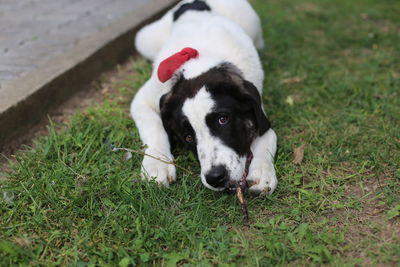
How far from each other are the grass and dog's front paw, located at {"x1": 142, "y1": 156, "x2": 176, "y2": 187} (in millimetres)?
70

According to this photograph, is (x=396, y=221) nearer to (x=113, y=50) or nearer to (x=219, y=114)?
(x=219, y=114)

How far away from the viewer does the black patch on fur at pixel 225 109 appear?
2727mm

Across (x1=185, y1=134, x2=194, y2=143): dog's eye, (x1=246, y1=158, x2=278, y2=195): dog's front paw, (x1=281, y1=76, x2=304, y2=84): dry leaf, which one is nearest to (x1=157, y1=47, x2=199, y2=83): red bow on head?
(x1=185, y1=134, x2=194, y2=143): dog's eye

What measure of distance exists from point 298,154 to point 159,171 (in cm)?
104

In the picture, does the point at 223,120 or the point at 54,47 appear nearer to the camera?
the point at 223,120

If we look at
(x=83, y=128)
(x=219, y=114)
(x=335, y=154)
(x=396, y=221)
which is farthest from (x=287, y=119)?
(x=83, y=128)

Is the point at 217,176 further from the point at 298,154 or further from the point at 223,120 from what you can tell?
the point at 298,154

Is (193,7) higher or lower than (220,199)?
higher

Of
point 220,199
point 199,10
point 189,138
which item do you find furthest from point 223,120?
point 199,10

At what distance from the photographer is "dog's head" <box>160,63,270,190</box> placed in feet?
8.60

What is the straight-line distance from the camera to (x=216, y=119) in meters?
2.71

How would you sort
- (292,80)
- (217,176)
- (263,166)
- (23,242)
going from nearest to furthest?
(23,242)
(217,176)
(263,166)
(292,80)

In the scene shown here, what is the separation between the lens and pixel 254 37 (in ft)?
15.4

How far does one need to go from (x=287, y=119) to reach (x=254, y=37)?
4.50ft
